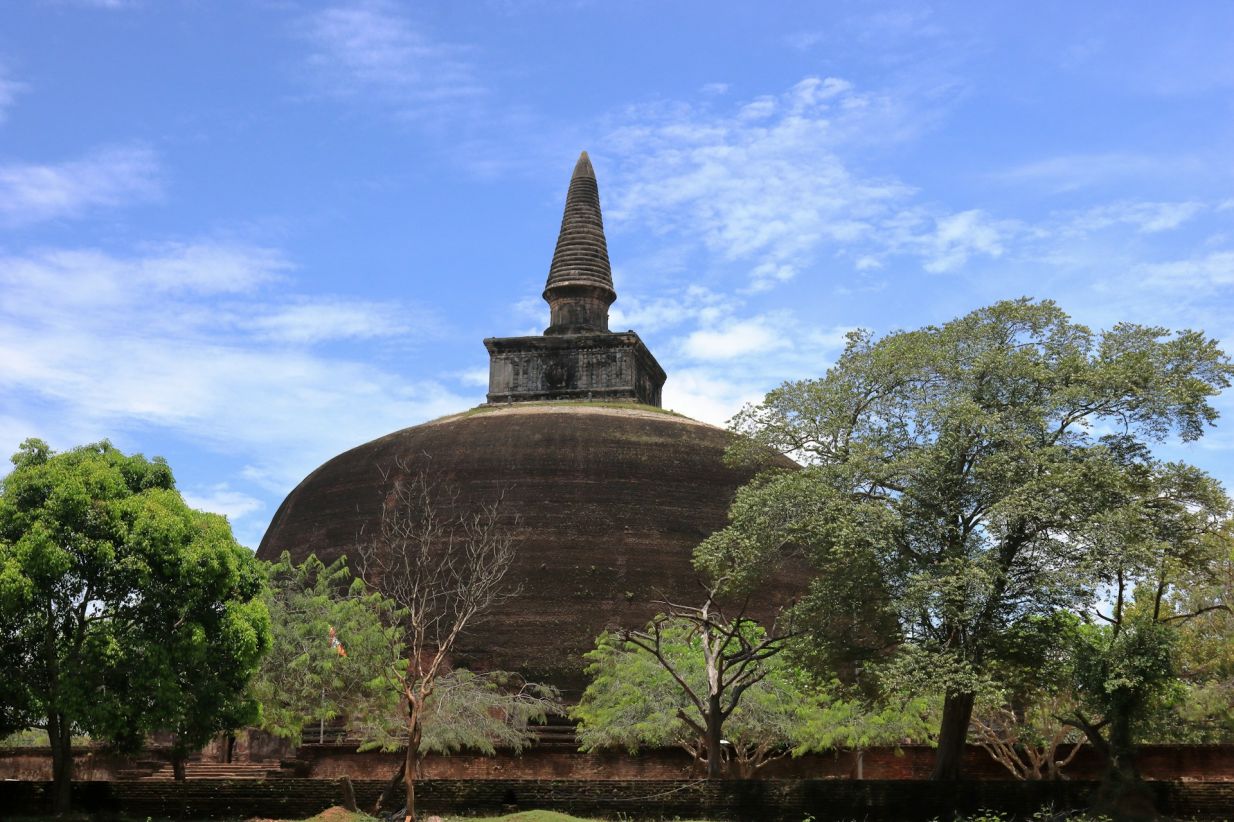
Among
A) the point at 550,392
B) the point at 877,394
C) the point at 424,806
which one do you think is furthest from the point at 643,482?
the point at 424,806

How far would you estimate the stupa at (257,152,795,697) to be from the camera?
2856 cm

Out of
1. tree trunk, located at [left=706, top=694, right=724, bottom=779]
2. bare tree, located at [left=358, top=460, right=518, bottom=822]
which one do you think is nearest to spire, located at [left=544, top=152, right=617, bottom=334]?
bare tree, located at [left=358, top=460, right=518, bottom=822]

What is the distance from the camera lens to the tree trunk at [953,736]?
736 inches

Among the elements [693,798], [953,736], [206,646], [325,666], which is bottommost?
[693,798]

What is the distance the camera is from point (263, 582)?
2064cm

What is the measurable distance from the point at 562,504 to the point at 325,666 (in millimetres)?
7097

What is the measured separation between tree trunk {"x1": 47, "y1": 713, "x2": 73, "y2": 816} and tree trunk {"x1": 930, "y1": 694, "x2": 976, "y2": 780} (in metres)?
12.3

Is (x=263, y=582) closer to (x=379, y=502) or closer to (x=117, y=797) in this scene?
(x=117, y=797)

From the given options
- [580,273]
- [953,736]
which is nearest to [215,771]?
[953,736]

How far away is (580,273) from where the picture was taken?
41344 millimetres

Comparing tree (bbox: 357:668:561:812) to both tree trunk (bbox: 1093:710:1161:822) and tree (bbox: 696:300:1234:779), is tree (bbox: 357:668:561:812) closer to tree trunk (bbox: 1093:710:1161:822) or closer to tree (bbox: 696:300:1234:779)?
tree (bbox: 696:300:1234:779)

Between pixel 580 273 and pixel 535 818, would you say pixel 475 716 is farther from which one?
pixel 580 273

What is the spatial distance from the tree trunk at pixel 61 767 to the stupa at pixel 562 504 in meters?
10.6

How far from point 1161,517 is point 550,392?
23.5 m
